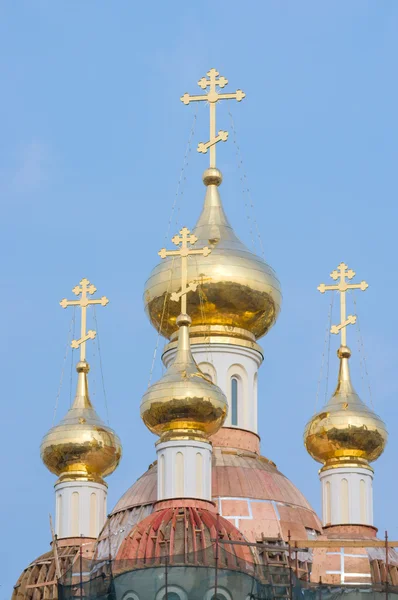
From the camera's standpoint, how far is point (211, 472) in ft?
141

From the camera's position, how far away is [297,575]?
41.2 metres

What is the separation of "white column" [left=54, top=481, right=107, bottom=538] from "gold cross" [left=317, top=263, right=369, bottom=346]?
4.85 metres

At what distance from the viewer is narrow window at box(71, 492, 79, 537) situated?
146 feet

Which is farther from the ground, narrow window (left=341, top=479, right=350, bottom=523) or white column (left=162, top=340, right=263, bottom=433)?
white column (left=162, top=340, right=263, bottom=433)

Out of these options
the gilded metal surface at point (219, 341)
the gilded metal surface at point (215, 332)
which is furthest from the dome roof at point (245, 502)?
the gilded metal surface at point (215, 332)

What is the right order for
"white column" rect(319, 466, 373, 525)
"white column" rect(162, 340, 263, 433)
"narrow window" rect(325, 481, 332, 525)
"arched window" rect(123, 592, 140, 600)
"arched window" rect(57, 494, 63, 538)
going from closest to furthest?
"arched window" rect(123, 592, 140, 600) → "white column" rect(319, 466, 373, 525) → "narrow window" rect(325, 481, 332, 525) → "arched window" rect(57, 494, 63, 538) → "white column" rect(162, 340, 263, 433)

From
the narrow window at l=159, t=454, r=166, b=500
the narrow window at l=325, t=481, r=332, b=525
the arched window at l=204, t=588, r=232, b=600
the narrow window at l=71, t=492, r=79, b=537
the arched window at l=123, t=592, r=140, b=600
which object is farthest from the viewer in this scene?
the narrow window at l=71, t=492, r=79, b=537

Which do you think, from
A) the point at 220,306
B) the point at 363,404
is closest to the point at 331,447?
the point at 363,404

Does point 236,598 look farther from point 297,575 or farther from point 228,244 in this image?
point 228,244

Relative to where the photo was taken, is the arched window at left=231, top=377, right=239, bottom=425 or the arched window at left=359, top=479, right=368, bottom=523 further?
the arched window at left=231, top=377, right=239, bottom=425

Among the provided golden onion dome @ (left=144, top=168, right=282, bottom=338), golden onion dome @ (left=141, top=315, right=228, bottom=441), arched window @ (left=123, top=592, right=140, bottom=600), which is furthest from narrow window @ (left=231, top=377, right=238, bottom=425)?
arched window @ (left=123, top=592, right=140, bottom=600)

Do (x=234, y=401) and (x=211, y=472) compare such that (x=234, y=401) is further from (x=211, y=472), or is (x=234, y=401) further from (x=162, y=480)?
(x=162, y=480)

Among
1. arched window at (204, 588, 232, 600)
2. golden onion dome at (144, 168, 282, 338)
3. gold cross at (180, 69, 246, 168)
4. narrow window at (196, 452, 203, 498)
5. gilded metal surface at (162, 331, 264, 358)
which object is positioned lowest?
arched window at (204, 588, 232, 600)

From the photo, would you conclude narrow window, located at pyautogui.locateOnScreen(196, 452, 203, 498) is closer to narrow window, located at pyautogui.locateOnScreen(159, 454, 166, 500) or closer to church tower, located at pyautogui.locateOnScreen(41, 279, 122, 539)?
narrow window, located at pyautogui.locateOnScreen(159, 454, 166, 500)
